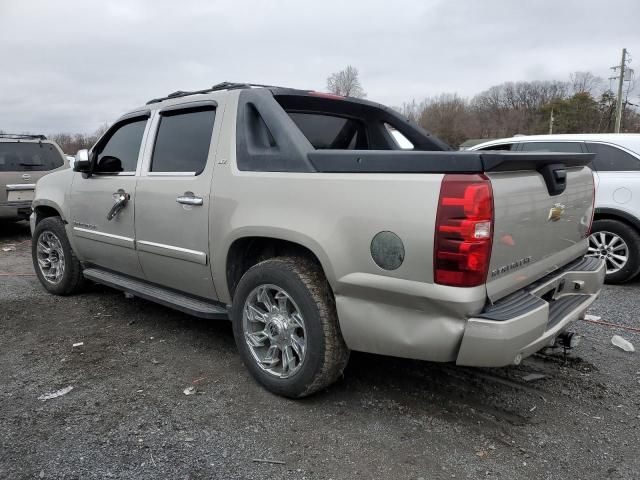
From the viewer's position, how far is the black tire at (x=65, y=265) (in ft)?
16.2

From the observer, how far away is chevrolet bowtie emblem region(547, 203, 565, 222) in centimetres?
278

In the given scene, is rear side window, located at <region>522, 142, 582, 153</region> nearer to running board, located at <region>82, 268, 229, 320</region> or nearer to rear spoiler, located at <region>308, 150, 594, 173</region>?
rear spoiler, located at <region>308, 150, 594, 173</region>

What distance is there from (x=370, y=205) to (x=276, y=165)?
77cm

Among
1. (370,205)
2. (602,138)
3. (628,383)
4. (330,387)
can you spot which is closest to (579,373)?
(628,383)

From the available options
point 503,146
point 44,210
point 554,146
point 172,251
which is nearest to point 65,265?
A: point 44,210

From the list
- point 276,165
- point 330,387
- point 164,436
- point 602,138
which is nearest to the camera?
point 164,436

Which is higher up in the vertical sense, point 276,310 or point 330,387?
point 276,310

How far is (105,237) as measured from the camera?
14.0 ft

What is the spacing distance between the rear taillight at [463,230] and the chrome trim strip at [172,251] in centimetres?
171

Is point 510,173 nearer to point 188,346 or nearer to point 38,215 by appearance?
point 188,346

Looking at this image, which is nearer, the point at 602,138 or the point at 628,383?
the point at 628,383

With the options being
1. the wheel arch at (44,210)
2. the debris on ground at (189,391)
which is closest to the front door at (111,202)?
the wheel arch at (44,210)

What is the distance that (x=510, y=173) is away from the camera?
247 cm

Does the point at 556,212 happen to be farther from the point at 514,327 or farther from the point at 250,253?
the point at 250,253
